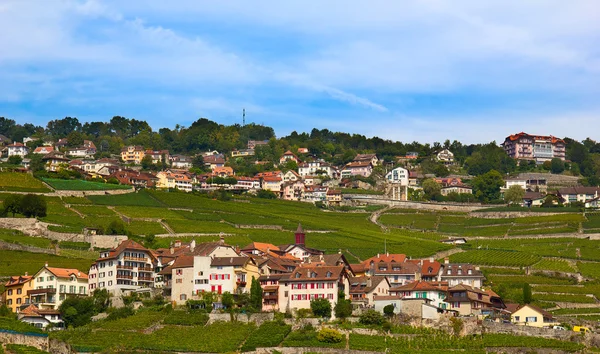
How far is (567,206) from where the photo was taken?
15300 cm

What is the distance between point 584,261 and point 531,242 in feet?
41.2

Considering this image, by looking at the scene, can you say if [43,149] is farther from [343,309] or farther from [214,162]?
[343,309]

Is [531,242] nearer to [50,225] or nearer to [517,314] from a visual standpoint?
[517,314]

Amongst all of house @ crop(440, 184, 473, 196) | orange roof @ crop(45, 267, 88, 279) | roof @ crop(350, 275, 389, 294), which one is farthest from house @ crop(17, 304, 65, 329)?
house @ crop(440, 184, 473, 196)

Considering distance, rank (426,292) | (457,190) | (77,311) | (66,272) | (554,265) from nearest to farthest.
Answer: (77,311)
(426,292)
(66,272)
(554,265)
(457,190)

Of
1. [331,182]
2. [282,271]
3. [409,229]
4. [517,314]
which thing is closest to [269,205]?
[409,229]

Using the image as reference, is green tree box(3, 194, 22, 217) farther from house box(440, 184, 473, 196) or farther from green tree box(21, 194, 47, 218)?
house box(440, 184, 473, 196)

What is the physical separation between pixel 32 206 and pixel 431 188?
75.4 metres

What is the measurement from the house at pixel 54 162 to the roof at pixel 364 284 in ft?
256

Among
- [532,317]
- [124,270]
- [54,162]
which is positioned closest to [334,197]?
[54,162]

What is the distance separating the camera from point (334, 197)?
538ft

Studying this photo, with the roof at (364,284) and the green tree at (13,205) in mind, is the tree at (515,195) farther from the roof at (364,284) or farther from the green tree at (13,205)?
the roof at (364,284)

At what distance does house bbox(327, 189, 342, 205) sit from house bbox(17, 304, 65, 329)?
8094 cm

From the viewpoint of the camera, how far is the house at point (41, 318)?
82825mm
